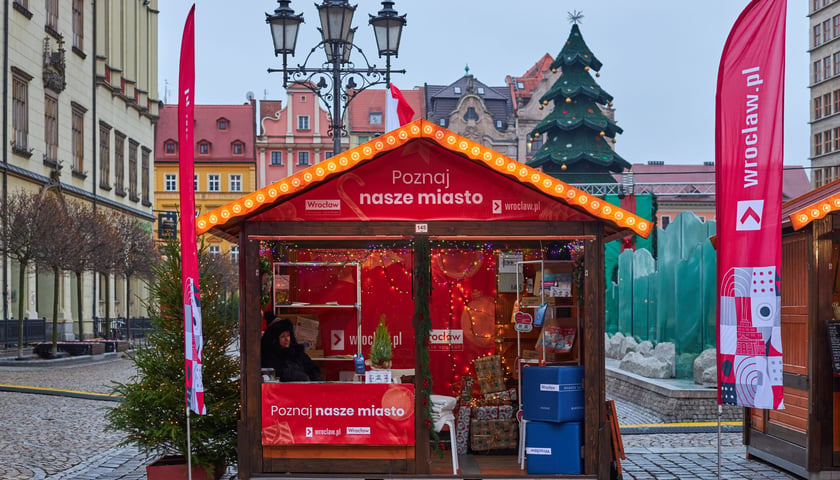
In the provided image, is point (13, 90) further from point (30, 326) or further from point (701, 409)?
point (701, 409)

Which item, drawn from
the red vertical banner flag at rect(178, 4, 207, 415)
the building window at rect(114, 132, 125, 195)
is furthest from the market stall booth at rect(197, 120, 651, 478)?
the building window at rect(114, 132, 125, 195)

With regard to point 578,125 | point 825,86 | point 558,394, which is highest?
point 825,86

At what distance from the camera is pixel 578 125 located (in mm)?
47688

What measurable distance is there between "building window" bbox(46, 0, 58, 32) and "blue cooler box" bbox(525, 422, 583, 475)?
1300 inches

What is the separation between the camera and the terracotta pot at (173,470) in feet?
31.3

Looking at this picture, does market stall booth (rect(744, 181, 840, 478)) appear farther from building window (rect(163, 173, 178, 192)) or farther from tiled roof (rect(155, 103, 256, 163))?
building window (rect(163, 173, 178, 192))

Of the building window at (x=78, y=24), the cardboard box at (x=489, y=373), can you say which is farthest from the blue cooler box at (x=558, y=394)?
the building window at (x=78, y=24)

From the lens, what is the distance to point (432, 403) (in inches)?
392

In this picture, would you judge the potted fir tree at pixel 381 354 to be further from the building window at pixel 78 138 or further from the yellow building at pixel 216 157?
the yellow building at pixel 216 157

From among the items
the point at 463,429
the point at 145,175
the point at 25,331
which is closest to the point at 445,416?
the point at 463,429

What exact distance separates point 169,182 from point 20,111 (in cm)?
4897

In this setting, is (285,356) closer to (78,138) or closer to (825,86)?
(78,138)

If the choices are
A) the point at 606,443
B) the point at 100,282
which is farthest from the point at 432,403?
the point at 100,282

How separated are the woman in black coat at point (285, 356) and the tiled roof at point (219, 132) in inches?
2874
